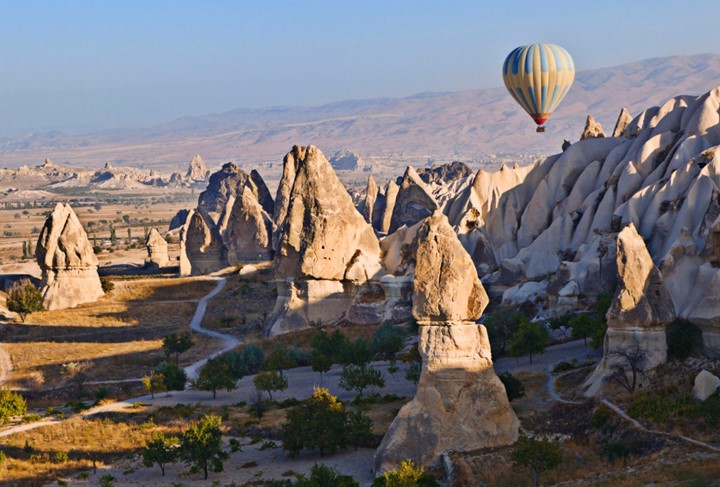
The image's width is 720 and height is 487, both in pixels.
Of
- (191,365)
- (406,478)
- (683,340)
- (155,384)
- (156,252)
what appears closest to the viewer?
(406,478)

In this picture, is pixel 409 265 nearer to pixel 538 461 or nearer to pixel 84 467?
pixel 84 467

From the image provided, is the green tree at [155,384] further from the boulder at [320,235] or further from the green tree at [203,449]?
the boulder at [320,235]

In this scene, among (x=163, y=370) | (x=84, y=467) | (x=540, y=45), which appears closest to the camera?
(x=84, y=467)

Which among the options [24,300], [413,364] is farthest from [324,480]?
[24,300]

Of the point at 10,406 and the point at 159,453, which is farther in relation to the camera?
the point at 10,406

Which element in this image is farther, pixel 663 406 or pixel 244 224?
pixel 244 224

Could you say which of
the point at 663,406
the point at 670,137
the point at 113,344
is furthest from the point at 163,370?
the point at 670,137

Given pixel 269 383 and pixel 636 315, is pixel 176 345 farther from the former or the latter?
pixel 636 315
